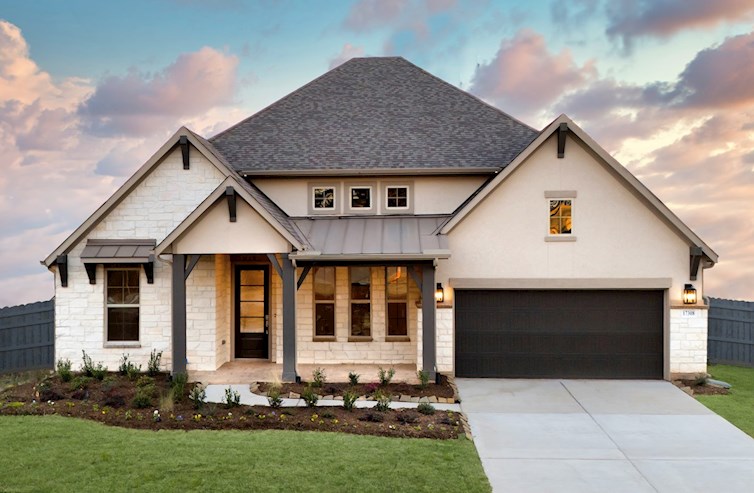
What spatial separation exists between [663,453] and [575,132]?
7.44 metres

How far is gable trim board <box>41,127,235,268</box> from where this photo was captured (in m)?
13.6

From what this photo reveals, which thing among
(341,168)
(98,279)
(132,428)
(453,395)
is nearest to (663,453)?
(453,395)

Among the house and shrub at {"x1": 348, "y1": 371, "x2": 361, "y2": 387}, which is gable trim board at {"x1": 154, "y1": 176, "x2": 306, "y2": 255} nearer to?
the house

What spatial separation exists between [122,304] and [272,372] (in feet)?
14.6

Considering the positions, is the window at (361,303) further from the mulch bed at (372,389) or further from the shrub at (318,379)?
the mulch bed at (372,389)

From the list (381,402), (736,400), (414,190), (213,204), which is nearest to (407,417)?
(381,402)

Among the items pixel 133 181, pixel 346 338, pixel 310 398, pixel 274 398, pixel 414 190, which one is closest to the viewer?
pixel 274 398

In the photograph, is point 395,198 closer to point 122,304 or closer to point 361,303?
point 361,303

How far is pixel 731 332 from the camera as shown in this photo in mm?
16875

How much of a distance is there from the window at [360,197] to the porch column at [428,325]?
337 centimetres

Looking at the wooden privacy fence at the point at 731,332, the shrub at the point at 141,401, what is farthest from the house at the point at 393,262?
the wooden privacy fence at the point at 731,332

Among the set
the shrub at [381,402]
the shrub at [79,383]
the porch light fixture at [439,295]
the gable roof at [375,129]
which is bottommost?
the shrub at [79,383]

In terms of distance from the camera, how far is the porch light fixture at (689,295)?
12.9 meters

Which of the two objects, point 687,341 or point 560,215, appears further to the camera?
point 560,215
